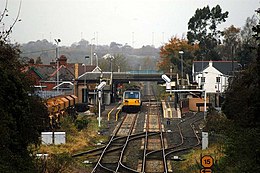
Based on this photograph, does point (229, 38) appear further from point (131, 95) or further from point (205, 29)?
point (131, 95)

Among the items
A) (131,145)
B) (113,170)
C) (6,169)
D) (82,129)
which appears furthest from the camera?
(82,129)

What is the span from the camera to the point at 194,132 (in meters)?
33.4

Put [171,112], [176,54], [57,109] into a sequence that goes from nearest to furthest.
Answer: [57,109]
[171,112]
[176,54]

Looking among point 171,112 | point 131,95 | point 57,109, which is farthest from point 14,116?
point 131,95

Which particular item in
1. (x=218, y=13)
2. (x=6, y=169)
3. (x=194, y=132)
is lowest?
(x=194, y=132)

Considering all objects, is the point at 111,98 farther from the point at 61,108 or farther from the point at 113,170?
the point at 113,170

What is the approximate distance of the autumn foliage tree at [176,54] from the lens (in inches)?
3009

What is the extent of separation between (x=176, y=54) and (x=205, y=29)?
7.18 m

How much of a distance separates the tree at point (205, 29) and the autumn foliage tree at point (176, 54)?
249cm

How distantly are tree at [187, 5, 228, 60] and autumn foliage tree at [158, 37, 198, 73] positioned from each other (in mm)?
2491

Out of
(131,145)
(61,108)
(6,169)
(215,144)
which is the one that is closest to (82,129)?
(61,108)

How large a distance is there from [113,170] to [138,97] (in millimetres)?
29738

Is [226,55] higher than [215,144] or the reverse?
higher

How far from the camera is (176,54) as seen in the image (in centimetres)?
7912
